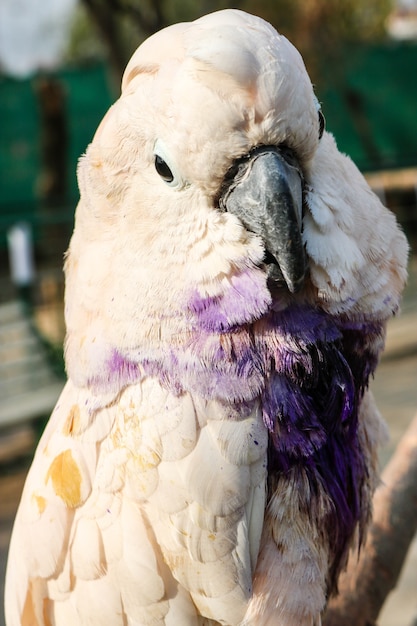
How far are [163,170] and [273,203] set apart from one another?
17 centimetres

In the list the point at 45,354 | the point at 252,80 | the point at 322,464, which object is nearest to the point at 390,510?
the point at 322,464

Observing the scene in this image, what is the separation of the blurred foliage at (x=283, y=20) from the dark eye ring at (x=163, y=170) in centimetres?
437

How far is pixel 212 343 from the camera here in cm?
100

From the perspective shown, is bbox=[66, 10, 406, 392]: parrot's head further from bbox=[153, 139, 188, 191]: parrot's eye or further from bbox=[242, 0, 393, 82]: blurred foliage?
bbox=[242, 0, 393, 82]: blurred foliage


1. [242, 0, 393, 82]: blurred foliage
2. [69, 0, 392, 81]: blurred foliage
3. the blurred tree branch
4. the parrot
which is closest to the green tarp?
[242, 0, 393, 82]: blurred foliage

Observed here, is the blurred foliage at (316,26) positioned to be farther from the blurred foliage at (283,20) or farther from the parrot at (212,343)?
the parrot at (212,343)

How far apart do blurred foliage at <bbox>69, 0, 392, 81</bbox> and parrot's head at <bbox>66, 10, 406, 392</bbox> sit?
4.32m

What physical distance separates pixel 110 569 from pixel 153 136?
2.17ft

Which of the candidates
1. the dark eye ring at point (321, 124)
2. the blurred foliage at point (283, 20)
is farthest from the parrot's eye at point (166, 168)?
the blurred foliage at point (283, 20)

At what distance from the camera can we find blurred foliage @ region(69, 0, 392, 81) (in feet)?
17.4

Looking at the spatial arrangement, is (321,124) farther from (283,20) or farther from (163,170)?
(283,20)

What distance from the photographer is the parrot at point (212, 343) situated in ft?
3.07

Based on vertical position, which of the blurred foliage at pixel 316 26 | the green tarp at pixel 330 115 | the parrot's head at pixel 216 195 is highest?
the parrot's head at pixel 216 195

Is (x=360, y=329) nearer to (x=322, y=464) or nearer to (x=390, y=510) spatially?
(x=322, y=464)
